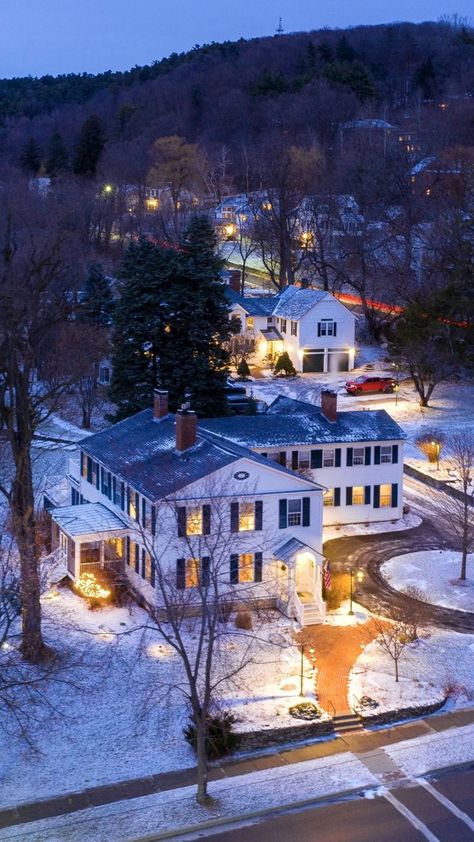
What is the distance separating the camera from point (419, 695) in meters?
29.2

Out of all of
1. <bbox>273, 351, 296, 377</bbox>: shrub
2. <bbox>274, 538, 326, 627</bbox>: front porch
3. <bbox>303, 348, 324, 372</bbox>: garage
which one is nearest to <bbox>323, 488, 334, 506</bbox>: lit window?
<bbox>274, 538, 326, 627</bbox>: front porch

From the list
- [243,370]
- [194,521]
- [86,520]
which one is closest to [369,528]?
[194,521]

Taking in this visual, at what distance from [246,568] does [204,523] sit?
222 centimetres

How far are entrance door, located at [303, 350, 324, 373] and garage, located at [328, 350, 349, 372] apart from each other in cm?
56

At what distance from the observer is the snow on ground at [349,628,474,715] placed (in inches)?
1148

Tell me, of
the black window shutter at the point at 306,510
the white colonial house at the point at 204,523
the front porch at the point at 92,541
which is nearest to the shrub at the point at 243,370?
the white colonial house at the point at 204,523

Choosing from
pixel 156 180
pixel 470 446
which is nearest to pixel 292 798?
pixel 470 446

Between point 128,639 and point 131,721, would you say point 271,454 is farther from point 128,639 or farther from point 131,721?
point 131,721

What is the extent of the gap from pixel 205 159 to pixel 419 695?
84.1 meters

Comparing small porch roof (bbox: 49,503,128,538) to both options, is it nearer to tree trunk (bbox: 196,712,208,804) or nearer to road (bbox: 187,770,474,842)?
tree trunk (bbox: 196,712,208,804)

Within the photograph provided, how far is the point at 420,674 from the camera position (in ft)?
99.4

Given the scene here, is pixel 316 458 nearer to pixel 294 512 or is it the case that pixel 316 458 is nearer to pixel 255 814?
pixel 294 512

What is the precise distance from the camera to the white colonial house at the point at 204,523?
110 feet

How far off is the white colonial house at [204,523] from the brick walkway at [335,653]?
890 mm
